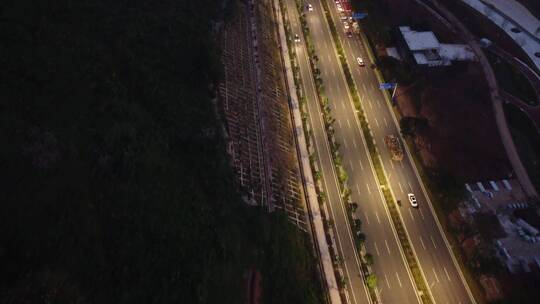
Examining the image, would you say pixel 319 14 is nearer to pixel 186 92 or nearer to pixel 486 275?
pixel 186 92

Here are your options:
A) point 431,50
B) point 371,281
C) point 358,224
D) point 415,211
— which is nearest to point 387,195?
point 415,211

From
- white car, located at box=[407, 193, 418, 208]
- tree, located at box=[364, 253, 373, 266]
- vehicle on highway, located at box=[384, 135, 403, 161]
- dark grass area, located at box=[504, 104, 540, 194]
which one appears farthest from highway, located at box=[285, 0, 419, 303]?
dark grass area, located at box=[504, 104, 540, 194]

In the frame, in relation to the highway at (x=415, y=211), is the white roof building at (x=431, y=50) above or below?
above

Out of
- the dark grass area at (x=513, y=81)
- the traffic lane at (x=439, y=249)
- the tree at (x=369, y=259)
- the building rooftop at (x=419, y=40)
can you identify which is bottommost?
the tree at (x=369, y=259)

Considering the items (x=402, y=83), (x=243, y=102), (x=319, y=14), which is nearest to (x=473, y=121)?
(x=402, y=83)

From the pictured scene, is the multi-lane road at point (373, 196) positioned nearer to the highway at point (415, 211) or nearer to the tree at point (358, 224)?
the highway at point (415, 211)

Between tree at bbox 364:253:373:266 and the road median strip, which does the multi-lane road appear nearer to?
the road median strip

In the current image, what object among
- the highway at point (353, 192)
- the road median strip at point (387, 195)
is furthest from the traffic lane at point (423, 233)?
the highway at point (353, 192)
